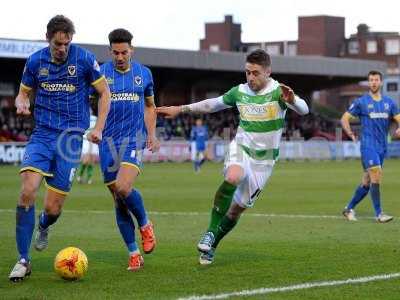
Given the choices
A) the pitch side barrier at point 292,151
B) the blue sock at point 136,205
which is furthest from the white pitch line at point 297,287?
the pitch side barrier at point 292,151

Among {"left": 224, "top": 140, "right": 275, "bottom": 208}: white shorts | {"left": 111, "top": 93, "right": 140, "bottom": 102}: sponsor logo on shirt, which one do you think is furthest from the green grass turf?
{"left": 111, "top": 93, "right": 140, "bottom": 102}: sponsor logo on shirt

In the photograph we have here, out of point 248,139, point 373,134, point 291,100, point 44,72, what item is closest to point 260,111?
point 248,139

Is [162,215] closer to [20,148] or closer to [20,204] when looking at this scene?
[20,204]

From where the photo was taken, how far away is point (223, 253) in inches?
430

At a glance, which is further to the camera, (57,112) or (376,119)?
(376,119)

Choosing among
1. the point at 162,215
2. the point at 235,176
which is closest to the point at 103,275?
the point at 235,176

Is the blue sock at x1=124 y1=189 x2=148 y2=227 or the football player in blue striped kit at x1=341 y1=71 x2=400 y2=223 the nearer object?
the blue sock at x1=124 y1=189 x2=148 y2=227

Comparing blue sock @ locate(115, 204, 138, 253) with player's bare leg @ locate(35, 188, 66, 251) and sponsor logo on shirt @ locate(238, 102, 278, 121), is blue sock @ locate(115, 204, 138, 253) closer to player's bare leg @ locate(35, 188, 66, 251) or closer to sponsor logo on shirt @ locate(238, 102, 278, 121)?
player's bare leg @ locate(35, 188, 66, 251)

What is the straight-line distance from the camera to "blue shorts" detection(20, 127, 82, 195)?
9.30m

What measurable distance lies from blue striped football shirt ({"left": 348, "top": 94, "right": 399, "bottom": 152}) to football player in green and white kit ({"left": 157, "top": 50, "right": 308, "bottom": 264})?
5.87 meters

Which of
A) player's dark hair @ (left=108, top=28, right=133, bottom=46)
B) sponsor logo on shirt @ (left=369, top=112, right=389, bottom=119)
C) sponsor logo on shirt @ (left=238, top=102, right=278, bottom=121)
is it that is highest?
player's dark hair @ (left=108, top=28, right=133, bottom=46)

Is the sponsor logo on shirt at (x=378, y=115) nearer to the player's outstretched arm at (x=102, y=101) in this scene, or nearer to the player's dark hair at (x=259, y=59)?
the player's dark hair at (x=259, y=59)

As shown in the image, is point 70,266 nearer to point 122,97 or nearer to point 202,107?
point 122,97

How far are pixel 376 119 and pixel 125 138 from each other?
21.9 ft
